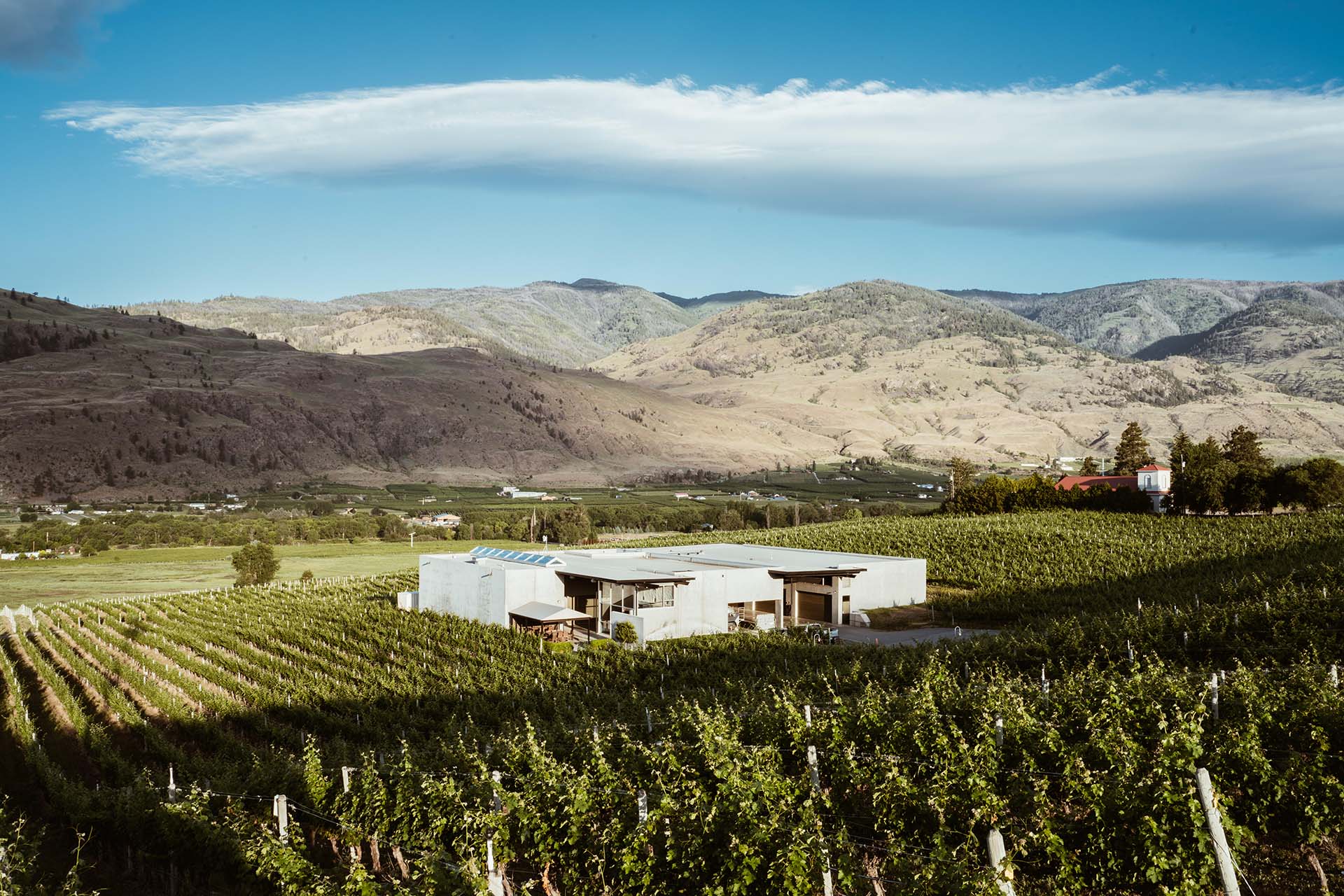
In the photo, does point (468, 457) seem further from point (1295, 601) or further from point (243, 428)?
point (1295, 601)

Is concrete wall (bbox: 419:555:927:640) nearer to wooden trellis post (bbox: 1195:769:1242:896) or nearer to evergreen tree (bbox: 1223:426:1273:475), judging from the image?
wooden trellis post (bbox: 1195:769:1242:896)

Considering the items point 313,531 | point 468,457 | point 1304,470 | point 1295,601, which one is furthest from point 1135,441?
point 468,457

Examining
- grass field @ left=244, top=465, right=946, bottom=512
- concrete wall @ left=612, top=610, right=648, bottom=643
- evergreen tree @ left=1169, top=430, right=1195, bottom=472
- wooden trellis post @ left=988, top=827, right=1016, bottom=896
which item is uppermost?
evergreen tree @ left=1169, top=430, right=1195, bottom=472

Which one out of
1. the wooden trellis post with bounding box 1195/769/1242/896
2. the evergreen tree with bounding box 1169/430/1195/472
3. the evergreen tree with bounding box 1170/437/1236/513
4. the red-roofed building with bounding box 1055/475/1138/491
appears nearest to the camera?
the wooden trellis post with bounding box 1195/769/1242/896

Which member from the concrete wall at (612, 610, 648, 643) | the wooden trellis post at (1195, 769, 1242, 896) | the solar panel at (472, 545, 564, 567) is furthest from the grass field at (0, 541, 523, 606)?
the wooden trellis post at (1195, 769, 1242, 896)

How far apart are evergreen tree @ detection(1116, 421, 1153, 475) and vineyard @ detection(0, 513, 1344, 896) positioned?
5828cm

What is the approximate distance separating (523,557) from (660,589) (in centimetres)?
832

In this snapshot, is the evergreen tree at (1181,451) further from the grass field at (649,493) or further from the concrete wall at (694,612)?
the concrete wall at (694,612)

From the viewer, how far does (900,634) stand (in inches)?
1714

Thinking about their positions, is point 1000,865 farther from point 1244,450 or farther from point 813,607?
point 1244,450

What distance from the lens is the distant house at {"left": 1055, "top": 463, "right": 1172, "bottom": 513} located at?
2896 inches

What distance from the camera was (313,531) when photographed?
4119 inches

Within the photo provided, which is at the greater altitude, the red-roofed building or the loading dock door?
the red-roofed building

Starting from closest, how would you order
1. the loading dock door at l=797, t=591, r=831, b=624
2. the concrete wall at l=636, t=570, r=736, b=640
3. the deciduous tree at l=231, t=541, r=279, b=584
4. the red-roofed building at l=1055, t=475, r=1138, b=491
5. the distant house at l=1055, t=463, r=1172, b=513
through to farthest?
the concrete wall at l=636, t=570, r=736, b=640 → the loading dock door at l=797, t=591, r=831, b=624 → the deciduous tree at l=231, t=541, r=279, b=584 → the distant house at l=1055, t=463, r=1172, b=513 → the red-roofed building at l=1055, t=475, r=1138, b=491
